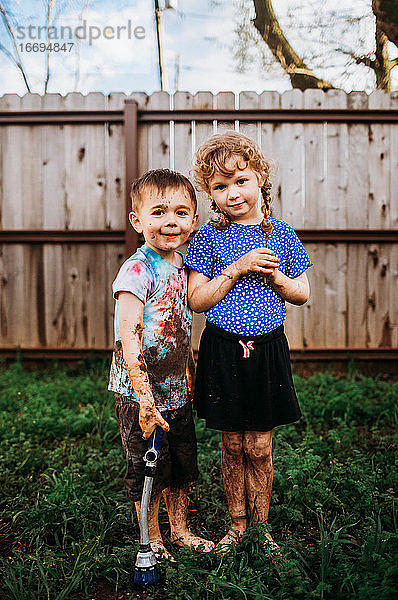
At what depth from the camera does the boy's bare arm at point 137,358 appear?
171 centimetres

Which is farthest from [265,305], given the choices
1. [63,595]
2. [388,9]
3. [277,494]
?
[388,9]

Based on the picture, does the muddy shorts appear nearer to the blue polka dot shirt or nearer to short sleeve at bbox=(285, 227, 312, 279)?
the blue polka dot shirt

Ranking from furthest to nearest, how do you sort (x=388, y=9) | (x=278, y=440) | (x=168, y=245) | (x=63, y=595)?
(x=388, y=9) → (x=278, y=440) → (x=168, y=245) → (x=63, y=595)

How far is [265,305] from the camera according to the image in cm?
189

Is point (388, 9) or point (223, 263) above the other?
point (388, 9)

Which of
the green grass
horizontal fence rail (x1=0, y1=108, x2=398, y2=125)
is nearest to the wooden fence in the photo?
horizontal fence rail (x1=0, y1=108, x2=398, y2=125)

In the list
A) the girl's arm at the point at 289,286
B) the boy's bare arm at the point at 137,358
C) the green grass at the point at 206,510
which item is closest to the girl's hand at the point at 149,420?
the boy's bare arm at the point at 137,358

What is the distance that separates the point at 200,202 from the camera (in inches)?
173

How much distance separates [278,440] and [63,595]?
1.52 meters

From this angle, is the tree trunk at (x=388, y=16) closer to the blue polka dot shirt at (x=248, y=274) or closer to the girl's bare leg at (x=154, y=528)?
the blue polka dot shirt at (x=248, y=274)

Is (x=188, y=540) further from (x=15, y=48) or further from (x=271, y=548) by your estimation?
(x=15, y=48)

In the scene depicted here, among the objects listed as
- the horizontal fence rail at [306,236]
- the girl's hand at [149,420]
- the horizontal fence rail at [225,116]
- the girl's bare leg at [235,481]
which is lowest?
the girl's bare leg at [235,481]

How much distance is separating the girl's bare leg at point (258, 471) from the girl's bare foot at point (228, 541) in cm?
9

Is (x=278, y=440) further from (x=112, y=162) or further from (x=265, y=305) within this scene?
(x=112, y=162)
